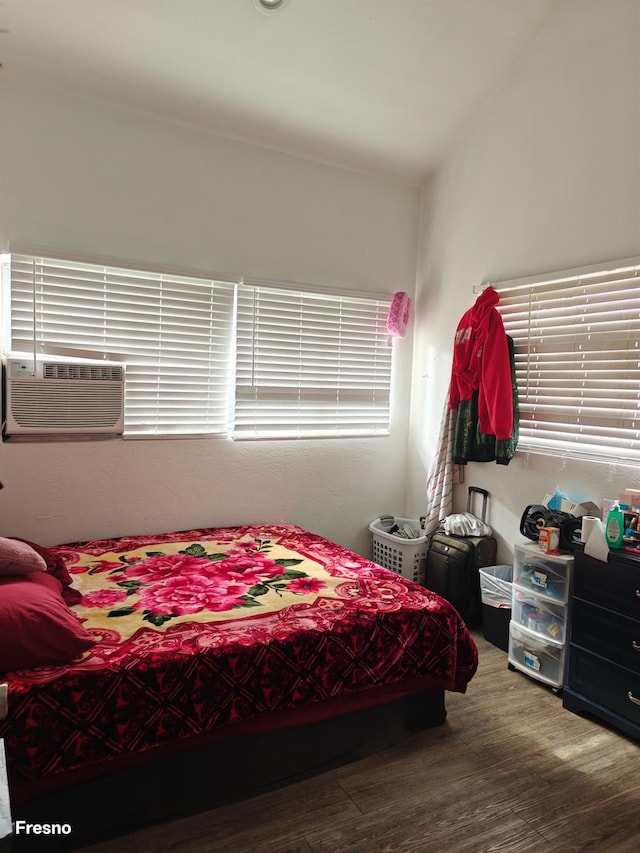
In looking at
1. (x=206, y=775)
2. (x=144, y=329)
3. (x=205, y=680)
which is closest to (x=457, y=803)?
(x=206, y=775)

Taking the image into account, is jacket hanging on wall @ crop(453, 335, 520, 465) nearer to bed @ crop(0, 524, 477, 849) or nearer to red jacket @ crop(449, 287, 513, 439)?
red jacket @ crop(449, 287, 513, 439)

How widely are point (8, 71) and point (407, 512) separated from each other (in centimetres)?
345

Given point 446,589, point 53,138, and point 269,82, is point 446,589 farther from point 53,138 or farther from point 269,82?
point 53,138

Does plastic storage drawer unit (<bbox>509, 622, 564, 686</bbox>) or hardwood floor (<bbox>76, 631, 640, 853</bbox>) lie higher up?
plastic storage drawer unit (<bbox>509, 622, 564, 686</bbox>)

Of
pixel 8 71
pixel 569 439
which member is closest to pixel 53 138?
pixel 8 71

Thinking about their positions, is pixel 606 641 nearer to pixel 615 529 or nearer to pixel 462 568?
pixel 615 529

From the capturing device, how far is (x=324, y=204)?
3715 mm

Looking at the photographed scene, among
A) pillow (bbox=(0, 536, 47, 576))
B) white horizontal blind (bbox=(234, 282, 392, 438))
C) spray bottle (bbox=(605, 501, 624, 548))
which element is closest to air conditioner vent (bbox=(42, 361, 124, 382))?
white horizontal blind (bbox=(234, 282, 392, 438))

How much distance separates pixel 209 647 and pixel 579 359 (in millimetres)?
2299

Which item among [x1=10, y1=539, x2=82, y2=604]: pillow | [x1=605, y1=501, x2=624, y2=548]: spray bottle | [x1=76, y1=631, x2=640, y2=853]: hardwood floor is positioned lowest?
[x1=76, y1=631, x2=640, y2=853]: hardwood floor

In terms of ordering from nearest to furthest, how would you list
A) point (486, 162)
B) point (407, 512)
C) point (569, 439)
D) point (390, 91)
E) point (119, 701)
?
1. point (119, 701)
2. point (569, 439)
3. point (390, 91)
4. point (486, 162)
5. point (407, 512)

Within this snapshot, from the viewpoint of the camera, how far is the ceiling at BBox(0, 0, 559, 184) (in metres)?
2.67

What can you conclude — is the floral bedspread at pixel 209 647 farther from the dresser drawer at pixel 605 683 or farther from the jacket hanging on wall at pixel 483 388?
the jacket hanging on wall at pixel 483 388

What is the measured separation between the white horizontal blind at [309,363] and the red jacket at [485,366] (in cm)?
61
